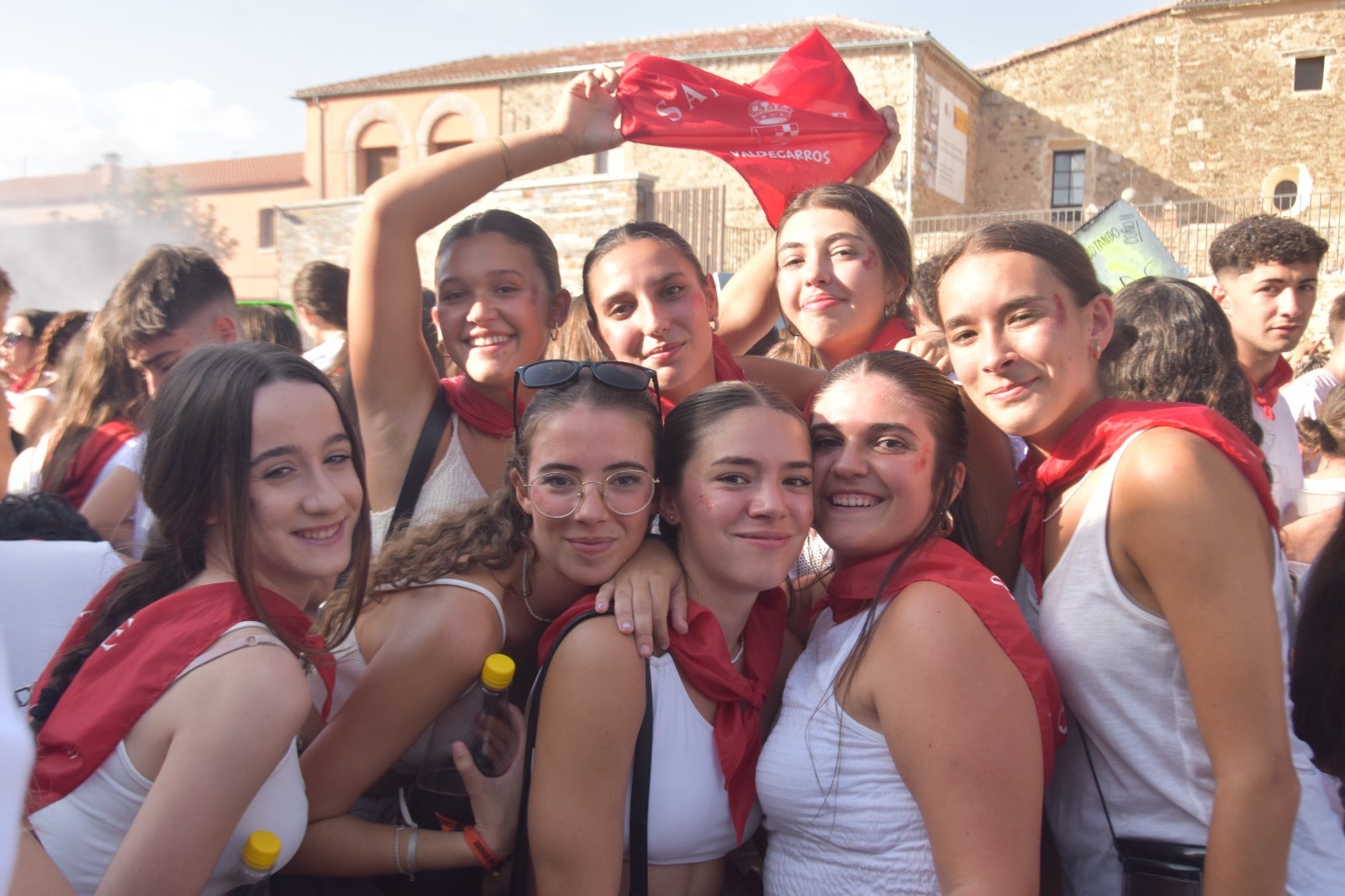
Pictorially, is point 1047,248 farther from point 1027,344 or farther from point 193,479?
point 193,479

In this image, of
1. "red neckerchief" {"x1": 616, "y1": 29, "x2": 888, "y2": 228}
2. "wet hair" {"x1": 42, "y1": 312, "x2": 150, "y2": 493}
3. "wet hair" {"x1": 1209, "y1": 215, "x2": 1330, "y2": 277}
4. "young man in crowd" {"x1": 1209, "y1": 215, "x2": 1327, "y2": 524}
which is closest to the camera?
"wet hair" {"x1": 42, "y1": 312, "x2": 150, "y2": 493}

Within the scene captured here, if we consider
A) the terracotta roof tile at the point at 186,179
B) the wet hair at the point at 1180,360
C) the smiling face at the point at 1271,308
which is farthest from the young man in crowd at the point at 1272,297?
the terracotta roof tile at the point at 186,179

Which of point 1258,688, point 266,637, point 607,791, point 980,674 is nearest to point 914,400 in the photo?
point 980,674

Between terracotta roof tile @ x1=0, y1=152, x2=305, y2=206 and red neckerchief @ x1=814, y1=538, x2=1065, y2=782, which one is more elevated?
terracotta roof tile @ x1=0, y1=152, x2=305, y2=206

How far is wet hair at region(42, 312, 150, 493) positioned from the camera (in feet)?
11.6

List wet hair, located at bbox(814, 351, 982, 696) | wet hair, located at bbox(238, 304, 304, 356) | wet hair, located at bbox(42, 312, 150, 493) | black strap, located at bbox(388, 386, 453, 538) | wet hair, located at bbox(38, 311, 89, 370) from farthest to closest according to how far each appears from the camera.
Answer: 1. wet hair, located at bbox(38, 311, 89, 370)
2. wet hair, located at bbox(238, 304, 304, 356)
3. wet hair, located at bbox(42, 312, 150, 493)
4. black strap, located at bbox(388, 386, 453, 538)
5. wet hair, located at bbox(814, 351, 982, 696)

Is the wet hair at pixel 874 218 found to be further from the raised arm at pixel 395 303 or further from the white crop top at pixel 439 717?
the white crop top at pixel 439 717

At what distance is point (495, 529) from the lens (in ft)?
7.69

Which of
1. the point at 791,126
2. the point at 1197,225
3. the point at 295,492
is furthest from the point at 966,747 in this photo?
the point at 1197,225

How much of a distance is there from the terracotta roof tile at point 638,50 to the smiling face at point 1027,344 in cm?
2408

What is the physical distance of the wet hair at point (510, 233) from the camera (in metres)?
3.03

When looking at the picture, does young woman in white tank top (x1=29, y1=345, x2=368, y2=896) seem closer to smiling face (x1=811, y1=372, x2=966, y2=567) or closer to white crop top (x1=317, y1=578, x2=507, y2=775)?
white crop top (x1=317, y1=578, x2=507, y2=775)

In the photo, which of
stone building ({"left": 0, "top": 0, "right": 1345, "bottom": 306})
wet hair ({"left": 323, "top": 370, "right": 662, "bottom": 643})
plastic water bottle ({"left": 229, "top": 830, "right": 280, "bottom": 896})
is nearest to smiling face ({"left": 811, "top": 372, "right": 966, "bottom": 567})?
wet hair ({"left": 323, "top": 370, "right": 662, "bottom": 643})

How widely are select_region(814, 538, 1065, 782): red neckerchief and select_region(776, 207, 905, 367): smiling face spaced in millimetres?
1126
